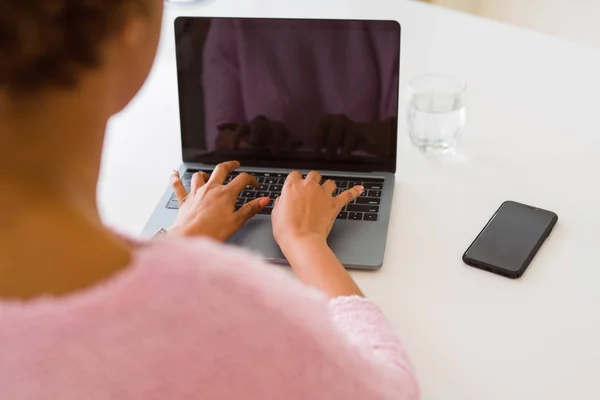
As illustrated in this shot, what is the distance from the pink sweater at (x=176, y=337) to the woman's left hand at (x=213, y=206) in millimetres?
426

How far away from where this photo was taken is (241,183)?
1.00m

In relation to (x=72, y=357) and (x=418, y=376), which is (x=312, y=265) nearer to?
(x=418, y=376)

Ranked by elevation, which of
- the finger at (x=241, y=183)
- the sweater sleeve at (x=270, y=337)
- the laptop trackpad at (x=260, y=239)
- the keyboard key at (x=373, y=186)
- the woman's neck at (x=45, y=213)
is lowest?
the laptop trackpad at (x=260, y=239)

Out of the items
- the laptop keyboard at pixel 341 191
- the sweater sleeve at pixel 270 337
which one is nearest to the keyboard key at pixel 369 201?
the laptop keyboard at pixel 341 191

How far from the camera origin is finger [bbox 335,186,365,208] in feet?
3.15

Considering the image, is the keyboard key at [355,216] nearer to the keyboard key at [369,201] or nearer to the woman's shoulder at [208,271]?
the keyboard key at [369,201]

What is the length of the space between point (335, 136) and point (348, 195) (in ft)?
0.35

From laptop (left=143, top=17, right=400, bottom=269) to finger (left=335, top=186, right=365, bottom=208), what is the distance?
0.02m

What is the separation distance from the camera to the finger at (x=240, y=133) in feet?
3.45

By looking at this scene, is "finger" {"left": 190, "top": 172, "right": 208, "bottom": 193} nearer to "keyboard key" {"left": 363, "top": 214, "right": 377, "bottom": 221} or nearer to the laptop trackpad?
the laptop trackpad

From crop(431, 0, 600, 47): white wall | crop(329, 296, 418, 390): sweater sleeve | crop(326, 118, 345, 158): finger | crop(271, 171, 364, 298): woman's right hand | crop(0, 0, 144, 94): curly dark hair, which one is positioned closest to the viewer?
crop(0, 0, 144, 94): curly dark hair

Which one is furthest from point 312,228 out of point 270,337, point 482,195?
point 270,337

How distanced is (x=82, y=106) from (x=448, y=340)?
480mm

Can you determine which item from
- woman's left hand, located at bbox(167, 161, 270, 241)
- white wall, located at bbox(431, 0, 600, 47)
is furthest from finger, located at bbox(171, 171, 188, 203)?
white wall, located at bbox(431, 0, 600, 47)
